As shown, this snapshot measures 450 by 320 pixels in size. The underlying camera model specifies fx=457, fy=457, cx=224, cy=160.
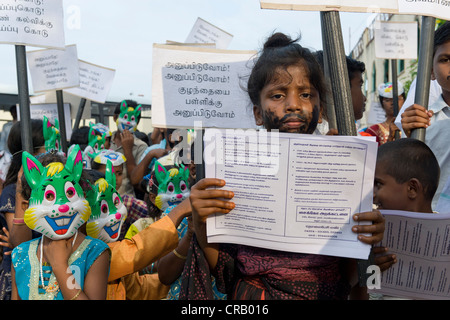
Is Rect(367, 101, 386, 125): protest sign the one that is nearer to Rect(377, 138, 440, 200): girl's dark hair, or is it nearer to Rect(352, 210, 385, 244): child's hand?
Rect(377, 138, 440, 200): girl's dark hair

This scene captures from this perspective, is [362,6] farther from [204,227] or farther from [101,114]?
[101,114]

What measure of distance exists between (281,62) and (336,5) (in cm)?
34

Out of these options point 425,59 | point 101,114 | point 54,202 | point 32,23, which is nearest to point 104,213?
point 54,202

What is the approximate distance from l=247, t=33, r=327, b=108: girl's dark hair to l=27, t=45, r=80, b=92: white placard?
3211 mm

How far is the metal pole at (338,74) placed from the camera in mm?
1711

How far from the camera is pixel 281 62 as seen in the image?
162cm

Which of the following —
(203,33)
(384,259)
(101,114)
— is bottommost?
(384,259)

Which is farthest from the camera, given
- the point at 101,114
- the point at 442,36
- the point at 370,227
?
the point at 101,114

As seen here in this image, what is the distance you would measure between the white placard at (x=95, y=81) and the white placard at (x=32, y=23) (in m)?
2.77

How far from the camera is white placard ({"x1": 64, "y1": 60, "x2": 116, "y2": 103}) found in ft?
18.9

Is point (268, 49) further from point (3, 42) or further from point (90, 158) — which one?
point (90, 158)

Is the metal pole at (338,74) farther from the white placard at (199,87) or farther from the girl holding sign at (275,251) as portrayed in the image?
the white placard at (199,87)
